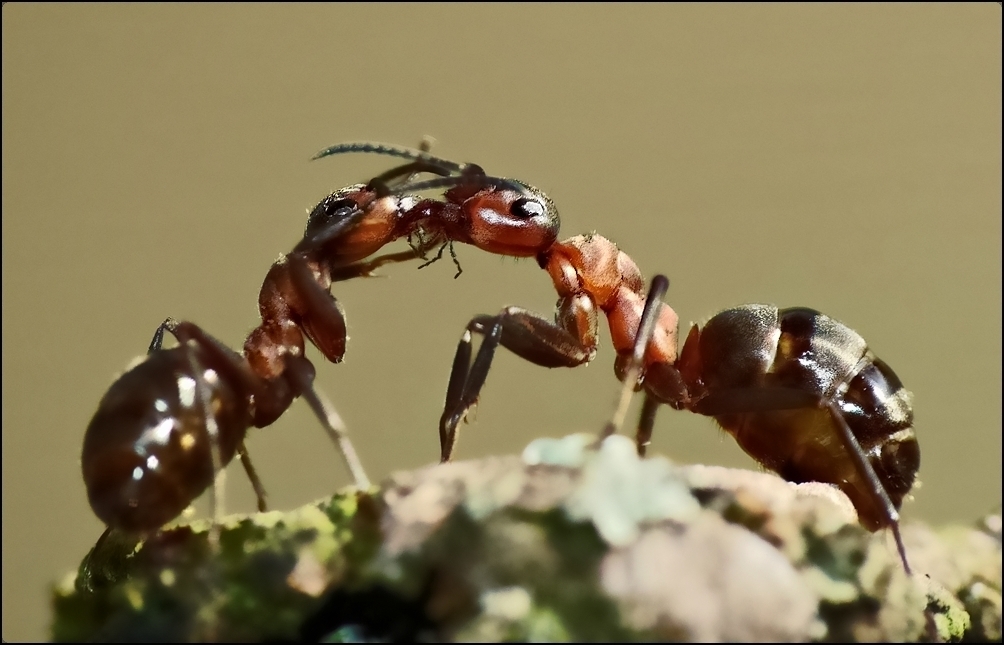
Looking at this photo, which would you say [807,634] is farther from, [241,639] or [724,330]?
[724,330]

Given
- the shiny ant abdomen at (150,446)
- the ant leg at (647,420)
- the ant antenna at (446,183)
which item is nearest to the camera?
the shiny ant abdomen at (150,446)

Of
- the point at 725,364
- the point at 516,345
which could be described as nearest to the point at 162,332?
the point at 516,345

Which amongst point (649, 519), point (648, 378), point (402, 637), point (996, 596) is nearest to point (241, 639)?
point (402, 637)

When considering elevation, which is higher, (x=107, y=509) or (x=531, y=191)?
(x=531, y=191)

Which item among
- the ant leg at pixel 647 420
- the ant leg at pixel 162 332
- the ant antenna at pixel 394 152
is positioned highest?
the ant antenna at pixel 394 152

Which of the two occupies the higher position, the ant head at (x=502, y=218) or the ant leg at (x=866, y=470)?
the ant head at (x=502, y=218)

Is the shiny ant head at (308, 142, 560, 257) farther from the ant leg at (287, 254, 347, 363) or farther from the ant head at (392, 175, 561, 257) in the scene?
the ant leg at (287, 254, 347, 363)

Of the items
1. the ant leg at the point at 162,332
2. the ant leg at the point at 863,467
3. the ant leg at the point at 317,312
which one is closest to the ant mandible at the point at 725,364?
the ant leg at the point at 863,467

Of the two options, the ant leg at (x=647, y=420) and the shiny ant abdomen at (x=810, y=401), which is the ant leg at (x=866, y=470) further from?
the ant leg at (x=647, y=420)
